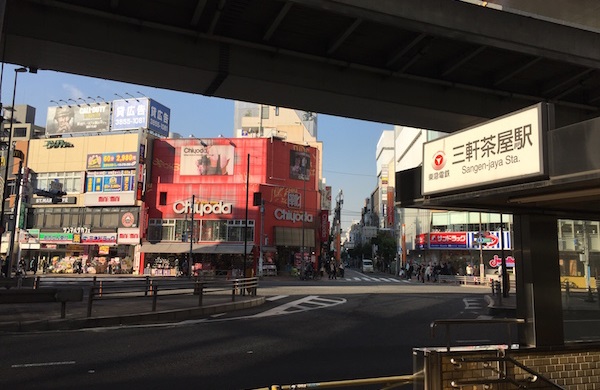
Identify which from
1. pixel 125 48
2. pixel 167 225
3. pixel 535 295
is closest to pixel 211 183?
pixel 167 225

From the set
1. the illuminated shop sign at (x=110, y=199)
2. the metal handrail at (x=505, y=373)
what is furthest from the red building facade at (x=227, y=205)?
the metal handrail at (x=505, y=373)

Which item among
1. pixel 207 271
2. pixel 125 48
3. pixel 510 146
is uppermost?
pixel 125 48

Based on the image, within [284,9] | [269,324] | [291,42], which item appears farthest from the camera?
[269,324]

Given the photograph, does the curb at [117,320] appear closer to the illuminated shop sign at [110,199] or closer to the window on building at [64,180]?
the illuminated shop sign at [110,199]

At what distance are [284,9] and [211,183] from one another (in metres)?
45.5

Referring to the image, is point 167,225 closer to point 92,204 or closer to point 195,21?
point 92,204

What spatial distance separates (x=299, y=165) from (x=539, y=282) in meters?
51.3

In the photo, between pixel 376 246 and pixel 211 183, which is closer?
pixel 211 183

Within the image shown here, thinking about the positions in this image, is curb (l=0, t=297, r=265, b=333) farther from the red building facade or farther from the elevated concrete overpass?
the red building facade

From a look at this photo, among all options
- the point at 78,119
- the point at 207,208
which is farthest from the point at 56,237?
the point at 207,208

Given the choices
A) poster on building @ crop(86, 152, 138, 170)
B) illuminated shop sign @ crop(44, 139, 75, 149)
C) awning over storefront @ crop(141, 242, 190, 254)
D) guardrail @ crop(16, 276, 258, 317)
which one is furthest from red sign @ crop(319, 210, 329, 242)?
guardrail @ crop(16, 276, 258, 317)

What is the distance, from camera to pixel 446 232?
60969mm

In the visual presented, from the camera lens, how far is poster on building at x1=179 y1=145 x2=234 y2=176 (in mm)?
54594

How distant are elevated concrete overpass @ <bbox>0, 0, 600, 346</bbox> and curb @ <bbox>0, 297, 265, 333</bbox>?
22.4 feet
